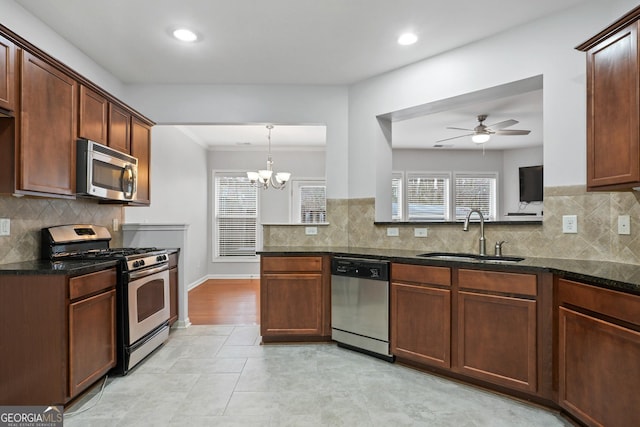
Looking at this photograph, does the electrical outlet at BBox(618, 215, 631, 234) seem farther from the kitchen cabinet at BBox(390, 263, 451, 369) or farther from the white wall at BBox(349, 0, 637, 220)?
the kitchen cabinet at BBox(390, 263, 451, 369)

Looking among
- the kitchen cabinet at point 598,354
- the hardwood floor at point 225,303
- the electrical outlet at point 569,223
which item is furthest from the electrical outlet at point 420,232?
the hardwood floor at point 225,303

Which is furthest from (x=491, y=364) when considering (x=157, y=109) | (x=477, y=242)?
(x=157, y=109)

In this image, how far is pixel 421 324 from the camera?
277 centimetres

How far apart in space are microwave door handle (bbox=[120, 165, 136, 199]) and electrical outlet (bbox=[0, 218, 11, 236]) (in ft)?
2.82

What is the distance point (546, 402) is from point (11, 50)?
12.2 feet

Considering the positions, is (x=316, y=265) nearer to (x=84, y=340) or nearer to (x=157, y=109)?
(x=84, y=340)

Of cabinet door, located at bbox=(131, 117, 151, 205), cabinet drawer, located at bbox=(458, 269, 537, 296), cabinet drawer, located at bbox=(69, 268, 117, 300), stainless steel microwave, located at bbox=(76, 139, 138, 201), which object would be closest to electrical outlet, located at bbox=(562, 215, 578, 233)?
cabinet drawer, located at bbox=(458, 269, 537, 296)

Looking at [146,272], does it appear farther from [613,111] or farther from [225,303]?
[613,111]

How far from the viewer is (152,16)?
2666 millimetres

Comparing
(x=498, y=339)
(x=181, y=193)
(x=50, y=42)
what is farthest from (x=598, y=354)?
(x=181, y=193)

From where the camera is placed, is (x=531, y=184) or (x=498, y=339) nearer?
(x=498, y=339)

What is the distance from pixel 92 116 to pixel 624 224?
374 cm

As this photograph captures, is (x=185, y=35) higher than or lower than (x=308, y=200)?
higher

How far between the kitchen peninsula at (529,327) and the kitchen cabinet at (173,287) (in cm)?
174
